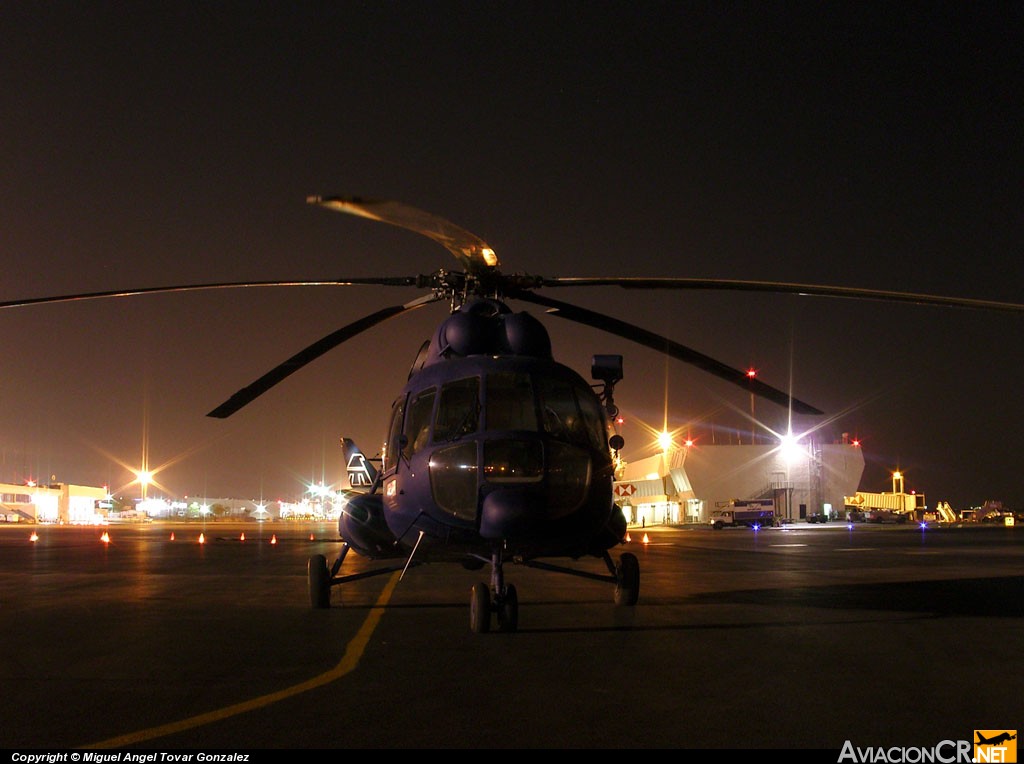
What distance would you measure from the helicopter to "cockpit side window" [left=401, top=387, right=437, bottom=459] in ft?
0.07

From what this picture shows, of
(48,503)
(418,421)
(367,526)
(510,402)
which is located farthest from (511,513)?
(48,503)

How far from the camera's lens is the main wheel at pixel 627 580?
1259 cm

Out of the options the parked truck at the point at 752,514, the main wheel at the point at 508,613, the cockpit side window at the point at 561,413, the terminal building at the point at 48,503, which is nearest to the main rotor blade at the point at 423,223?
the cockpit side window at the point at 561,413

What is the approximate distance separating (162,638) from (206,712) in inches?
163

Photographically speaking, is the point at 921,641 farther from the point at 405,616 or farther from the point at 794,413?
the point at 405,616

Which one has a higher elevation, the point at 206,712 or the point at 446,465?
the point at 446,465

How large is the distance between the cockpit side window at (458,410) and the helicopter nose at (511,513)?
93 cm

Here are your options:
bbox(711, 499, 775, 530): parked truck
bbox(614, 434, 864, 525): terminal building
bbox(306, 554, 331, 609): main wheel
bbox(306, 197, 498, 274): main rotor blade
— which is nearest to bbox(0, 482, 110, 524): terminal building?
bbox(614, 434, 864, 525): terminal building

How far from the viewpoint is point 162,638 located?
988cm

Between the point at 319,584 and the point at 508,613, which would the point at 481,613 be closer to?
the point at 508,613

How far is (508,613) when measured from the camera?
405 inches

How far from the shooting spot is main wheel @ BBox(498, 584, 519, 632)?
10266 millimetres

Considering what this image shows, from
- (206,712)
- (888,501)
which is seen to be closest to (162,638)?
(206,712)

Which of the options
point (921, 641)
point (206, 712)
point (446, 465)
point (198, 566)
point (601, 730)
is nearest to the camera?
point (601, 730)
